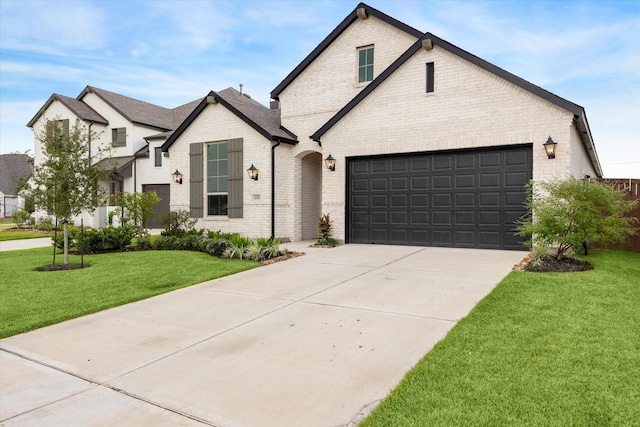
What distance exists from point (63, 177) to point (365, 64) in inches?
396

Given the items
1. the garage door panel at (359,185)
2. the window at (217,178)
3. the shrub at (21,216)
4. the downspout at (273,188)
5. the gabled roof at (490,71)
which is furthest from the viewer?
the shrub at (21,216)

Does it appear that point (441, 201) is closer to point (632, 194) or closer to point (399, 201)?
point (399, 201)

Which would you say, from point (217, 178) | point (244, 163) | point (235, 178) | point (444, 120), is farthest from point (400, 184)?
point (217, 178)

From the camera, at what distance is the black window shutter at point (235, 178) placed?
1481 centimetres

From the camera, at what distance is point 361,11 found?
1409 cm

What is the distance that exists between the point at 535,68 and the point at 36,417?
22.2 m

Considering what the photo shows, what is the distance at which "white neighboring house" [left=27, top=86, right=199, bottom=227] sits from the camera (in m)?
23.5

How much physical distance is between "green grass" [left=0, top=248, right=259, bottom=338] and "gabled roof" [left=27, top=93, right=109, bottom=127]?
15949 mm

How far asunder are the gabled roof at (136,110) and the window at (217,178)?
39.0 ft

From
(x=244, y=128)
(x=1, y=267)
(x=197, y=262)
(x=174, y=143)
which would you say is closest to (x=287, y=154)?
(x=244, y=128)

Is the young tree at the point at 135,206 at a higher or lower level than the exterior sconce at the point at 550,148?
lower

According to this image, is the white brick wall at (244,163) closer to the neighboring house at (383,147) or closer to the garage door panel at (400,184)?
the neighboring house at (383,147)

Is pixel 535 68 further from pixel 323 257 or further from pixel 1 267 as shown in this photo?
pixel 1 267

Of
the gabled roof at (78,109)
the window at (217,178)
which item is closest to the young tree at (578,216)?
the window at (217,178)
